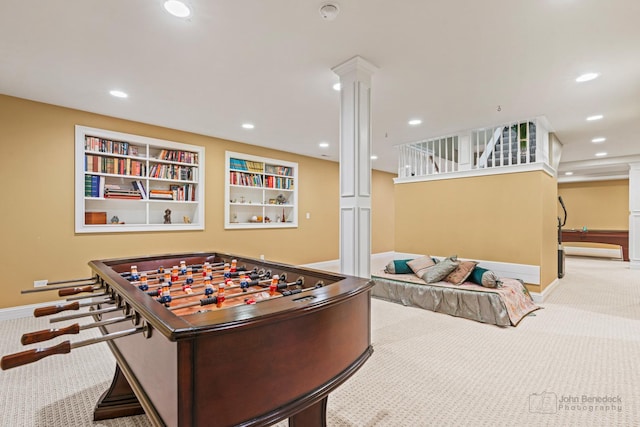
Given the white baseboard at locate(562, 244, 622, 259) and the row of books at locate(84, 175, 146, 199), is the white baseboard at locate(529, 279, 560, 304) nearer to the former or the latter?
the row of books at locate(84, 175, 146, 199)

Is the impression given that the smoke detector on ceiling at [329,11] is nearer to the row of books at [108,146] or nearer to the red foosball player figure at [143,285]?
the red foosball player figure at [143,285]

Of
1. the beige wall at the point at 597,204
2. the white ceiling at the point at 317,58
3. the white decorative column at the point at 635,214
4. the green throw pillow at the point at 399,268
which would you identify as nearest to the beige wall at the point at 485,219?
the green throw pillow at the point at 399,268

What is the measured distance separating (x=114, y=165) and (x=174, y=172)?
75cm

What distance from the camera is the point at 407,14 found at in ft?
6.32

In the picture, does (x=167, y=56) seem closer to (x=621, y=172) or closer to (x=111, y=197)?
(x=111, y=197)

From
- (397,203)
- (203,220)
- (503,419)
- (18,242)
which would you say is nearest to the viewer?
(503,419)

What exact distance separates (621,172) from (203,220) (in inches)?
396

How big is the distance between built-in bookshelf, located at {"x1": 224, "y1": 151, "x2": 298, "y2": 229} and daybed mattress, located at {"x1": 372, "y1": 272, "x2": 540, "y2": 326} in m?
2.63

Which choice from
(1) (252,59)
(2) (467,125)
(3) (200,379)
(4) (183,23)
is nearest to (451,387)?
(3) (200,379)

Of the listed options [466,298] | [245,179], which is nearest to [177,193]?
[245,179]

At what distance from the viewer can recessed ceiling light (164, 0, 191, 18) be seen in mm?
1815

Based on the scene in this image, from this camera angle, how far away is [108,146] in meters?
3.85

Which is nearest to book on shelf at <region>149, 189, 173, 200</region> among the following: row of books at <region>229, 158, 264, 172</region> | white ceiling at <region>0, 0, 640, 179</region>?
white ceiling at <region>0, 0, 640, 179</region>

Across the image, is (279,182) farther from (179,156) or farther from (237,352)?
(237,352)
